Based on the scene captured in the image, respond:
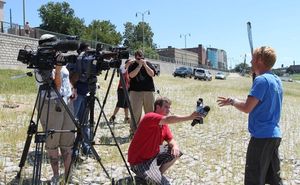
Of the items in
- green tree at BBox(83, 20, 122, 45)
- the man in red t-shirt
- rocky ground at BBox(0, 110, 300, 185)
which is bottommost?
rocky ground at BBox(0, 110, 300, 185)

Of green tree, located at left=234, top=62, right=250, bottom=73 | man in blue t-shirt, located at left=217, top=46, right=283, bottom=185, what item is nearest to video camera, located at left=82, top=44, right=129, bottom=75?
man in blue t-shirt, located at left=217, top=46, right=283, bottom=185

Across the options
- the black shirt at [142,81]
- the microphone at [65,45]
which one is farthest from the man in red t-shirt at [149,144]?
the black shirt at [142,81]

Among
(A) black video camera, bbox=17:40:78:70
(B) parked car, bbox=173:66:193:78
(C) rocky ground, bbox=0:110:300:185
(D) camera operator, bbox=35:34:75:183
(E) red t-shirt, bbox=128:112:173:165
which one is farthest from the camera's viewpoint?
(B) parked car, bbox=173:66:193:78

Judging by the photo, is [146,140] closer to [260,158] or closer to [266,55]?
[260,158]

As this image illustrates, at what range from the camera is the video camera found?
5.66 metres

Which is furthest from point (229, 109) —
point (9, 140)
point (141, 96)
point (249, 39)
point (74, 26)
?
point (74, 26)

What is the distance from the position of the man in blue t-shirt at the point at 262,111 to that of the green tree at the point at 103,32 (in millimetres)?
98366

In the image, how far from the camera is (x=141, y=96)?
33.2 feet

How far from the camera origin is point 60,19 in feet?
347

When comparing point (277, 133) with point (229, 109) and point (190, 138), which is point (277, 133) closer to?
point (190, 138)

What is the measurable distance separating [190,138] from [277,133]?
6.43 m

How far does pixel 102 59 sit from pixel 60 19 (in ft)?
339

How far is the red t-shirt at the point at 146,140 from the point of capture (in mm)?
6480

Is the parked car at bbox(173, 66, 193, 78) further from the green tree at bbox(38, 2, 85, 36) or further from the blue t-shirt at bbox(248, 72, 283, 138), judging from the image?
the blue t-shirt at bbox(248, 72, 283, 138)
